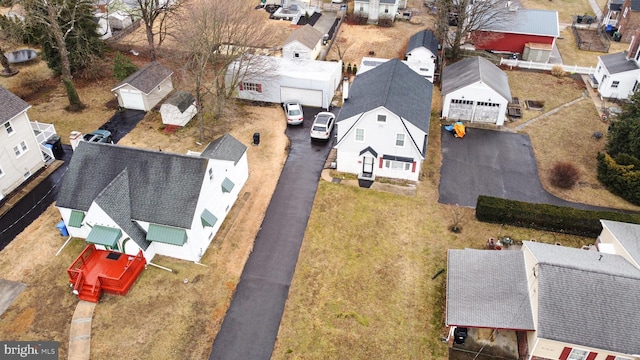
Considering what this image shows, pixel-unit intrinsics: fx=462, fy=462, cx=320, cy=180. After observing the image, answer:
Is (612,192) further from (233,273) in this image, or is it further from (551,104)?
(233,273)

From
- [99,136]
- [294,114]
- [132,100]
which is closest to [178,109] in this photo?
[132,100]

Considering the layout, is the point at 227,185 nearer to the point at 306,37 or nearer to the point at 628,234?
the point at 628,234

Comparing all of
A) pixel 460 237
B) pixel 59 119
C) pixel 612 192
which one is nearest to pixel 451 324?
pixel 460 237

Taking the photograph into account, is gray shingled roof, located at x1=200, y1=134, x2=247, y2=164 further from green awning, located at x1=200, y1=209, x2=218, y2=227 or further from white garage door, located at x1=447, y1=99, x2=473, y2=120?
white garage door, located at x1=447, y1=99, x2=473, y2=120

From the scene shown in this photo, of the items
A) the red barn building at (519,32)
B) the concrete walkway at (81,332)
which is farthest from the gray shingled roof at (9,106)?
the red barn building at (519,32)

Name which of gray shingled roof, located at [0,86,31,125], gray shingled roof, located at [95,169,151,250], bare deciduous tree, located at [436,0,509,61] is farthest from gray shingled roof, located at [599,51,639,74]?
gray shingled roof, located at [0,86,31,125]

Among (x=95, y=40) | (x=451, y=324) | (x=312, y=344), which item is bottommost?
(x=312, y=344)

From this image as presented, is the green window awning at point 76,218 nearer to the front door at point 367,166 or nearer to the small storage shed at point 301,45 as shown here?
the front door at point 367,166
